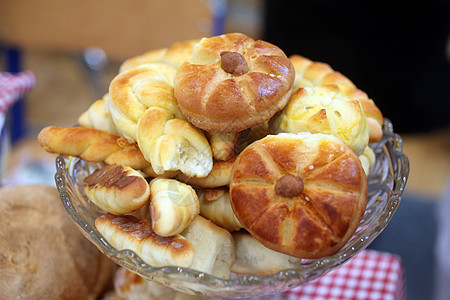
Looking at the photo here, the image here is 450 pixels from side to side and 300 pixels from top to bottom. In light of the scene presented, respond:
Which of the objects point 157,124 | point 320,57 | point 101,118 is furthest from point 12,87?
point 320,57

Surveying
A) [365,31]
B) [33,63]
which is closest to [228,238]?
[365,31]

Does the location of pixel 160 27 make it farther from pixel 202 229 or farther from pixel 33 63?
pixel 33 63

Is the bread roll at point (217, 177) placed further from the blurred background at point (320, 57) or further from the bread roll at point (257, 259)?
the blurred background at point (320, 57)

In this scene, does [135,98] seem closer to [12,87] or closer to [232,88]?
[232,88]

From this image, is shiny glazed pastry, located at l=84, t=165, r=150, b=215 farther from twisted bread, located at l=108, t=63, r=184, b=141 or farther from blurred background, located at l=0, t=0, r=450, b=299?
blurred background, located at l=0, t=0, r=450, b=299

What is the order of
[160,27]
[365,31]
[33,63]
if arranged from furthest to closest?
1. [33,63]
2. [365,31]
3. [160,27]

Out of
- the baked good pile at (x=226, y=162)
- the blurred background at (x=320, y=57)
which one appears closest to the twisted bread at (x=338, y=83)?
the baked good pile at (x=226, y=162)
